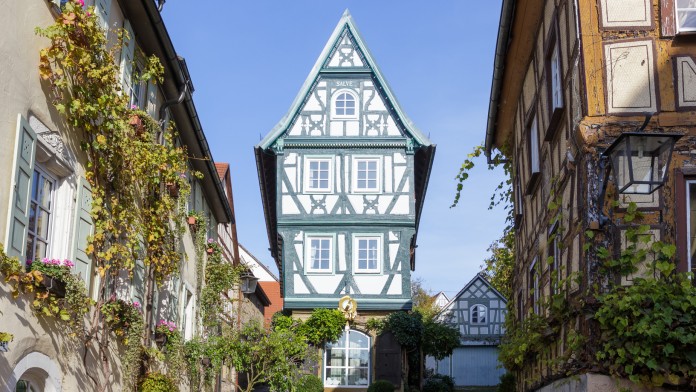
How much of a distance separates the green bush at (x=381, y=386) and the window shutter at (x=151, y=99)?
41.7 ft

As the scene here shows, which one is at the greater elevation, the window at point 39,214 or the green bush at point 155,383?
the window at point 39,214

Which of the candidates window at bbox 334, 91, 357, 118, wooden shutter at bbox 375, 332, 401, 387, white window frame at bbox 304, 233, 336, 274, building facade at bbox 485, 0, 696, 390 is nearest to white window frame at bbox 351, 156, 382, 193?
window at bbox 334, 91, 357, 118

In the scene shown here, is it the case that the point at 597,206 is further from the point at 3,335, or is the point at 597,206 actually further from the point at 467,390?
the point at 467,390

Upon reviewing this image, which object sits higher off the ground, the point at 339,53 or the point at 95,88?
the point at 339,53

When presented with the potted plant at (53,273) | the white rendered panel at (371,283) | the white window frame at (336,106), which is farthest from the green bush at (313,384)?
the potted plant at (53,273)

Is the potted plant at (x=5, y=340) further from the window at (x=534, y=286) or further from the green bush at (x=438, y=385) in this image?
the green bush at (x=438, y=385)

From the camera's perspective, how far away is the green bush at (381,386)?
24.9m

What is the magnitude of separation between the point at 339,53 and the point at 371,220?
5.22 m

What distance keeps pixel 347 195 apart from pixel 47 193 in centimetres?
1828

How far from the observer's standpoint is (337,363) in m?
26.8

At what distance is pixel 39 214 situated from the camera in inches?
359

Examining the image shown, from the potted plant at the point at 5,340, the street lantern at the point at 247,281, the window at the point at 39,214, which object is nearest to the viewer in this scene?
the potted plant at the point at 5,340

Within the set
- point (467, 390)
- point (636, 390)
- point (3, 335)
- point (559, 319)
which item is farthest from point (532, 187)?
point (467, 390)

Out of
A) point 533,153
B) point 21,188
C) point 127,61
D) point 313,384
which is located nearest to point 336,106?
point 313,384
